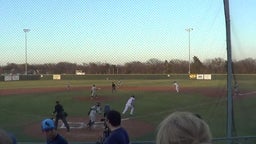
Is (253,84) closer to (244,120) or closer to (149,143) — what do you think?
(244,120)

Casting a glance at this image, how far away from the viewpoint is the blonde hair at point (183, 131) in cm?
194

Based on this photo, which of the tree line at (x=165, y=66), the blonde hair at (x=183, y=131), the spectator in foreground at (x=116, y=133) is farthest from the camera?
the tree line at (x=165, y=66)

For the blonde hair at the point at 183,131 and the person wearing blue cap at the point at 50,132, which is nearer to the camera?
the blonde hair at the point at 183,131

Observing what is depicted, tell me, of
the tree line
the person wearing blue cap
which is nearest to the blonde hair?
the person wearing blue cap

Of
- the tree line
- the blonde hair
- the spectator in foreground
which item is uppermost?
the tree line

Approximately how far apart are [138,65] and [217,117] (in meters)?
13.6

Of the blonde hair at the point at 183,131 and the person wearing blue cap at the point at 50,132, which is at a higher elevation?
the blonde hair at the point at 183,131

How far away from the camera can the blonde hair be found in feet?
6.36

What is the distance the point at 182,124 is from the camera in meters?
1.97

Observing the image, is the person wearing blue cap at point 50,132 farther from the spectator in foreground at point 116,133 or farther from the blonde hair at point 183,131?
the blonde hair at point 183,131

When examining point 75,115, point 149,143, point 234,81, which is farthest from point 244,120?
point 75,115

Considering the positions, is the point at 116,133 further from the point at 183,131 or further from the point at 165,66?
the point at 165,66

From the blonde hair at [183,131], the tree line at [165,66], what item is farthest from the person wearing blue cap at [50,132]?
the tree line at [165,66]

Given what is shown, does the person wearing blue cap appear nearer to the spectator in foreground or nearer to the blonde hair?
the spectator in foreground
